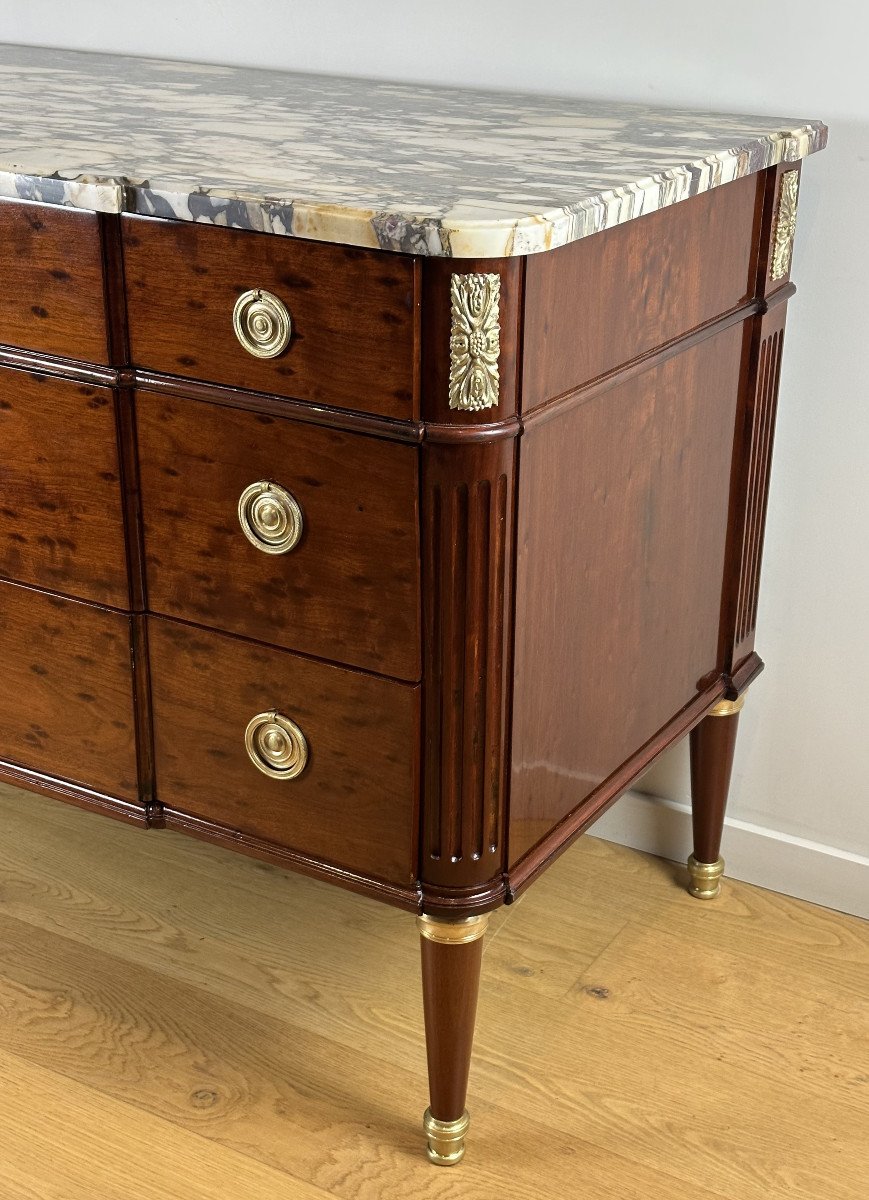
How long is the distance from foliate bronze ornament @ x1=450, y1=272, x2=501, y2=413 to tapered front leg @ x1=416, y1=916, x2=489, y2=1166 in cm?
50

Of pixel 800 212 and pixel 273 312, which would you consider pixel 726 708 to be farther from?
pixel 273 312

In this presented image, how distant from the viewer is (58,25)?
1956 mm

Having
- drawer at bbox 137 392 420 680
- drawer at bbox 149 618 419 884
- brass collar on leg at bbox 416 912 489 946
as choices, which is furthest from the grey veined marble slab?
brass collar on leg at bbox 416 912 489 946

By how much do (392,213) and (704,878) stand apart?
3.49 feet

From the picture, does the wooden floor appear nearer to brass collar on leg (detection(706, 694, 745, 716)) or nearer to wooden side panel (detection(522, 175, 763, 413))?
brass collar on leg (detection(706, 694, 745, 716))

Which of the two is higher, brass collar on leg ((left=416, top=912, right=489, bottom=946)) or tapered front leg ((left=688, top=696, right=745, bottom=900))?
brass collar on leg ((left=416, top=912, right=489, bottom=946))

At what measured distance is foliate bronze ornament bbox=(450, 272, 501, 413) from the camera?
108 centimetres

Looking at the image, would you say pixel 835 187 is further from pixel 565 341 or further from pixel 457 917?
pixel 457 917

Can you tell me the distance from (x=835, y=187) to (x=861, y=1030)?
922mm

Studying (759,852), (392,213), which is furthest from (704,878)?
(392,213)

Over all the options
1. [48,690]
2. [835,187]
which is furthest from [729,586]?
[48,690]

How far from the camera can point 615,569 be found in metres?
1.39

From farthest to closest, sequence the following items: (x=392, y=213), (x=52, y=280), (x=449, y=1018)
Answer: (x=449, y=1018)
(x=52, y=280)
(x=392, y=213)

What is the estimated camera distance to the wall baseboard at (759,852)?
181cm
